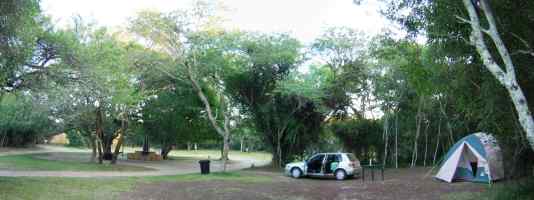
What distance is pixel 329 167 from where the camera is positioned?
730 inches

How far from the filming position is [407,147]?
25.4 m

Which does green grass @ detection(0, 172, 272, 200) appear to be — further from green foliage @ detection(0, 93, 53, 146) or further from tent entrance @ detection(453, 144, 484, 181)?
green foliage @ detection(0, 93, 53, 146)

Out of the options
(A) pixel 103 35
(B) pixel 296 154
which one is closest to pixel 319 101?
(B) pixel 296 154

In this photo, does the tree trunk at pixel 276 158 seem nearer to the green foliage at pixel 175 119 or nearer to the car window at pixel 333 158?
the green foliage at pixel 175 119

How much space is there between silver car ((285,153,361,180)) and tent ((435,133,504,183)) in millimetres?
3568

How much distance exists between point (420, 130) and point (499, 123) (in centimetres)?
1668

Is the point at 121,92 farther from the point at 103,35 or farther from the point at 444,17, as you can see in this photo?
the point at 444,17

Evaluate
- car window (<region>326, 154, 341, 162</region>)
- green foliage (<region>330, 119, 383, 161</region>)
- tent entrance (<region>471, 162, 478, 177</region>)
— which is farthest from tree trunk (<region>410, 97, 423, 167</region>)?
tent entrance (<region>471, 162, 478, 177</region>)

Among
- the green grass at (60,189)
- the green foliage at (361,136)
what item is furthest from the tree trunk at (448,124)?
the green grass at (60,189)

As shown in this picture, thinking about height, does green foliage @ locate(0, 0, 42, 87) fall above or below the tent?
above

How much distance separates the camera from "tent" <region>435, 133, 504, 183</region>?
1468 centimetres

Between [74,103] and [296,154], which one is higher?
[74,103]

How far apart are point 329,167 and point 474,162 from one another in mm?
5613

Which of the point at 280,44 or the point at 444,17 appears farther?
the point at 280,44
